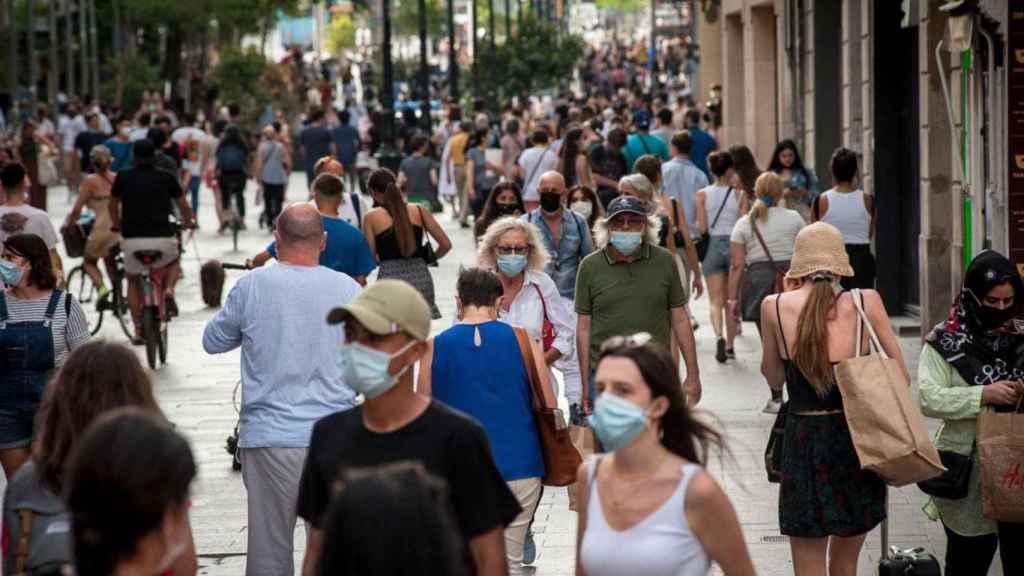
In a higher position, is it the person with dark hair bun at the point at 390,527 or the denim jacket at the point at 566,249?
the denim jacket at the point at 566,249

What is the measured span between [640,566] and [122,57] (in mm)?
56481

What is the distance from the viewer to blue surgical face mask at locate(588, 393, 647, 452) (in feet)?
16.9

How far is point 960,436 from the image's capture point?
7.52 meters

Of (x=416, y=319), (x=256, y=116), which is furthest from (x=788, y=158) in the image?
(x=256, y=116)

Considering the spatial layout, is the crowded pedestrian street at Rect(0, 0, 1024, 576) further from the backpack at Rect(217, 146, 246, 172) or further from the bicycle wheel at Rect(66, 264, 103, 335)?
the backpack at Rect(217, 146, 246, 172)

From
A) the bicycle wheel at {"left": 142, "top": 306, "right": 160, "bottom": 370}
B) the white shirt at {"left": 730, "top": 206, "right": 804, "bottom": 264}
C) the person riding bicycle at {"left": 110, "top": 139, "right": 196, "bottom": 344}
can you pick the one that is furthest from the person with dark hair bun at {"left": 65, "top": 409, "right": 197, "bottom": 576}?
the person riding bicycle at {"left": 110, "top": 139, "right": 196, "bottom": 344}

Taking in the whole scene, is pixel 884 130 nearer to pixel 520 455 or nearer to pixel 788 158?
pixel 788 158

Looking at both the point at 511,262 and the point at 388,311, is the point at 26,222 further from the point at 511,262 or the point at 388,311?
the point at 388,311

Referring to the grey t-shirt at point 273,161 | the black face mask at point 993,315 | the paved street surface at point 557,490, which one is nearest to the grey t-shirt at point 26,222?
the paved street surface at point 557,490

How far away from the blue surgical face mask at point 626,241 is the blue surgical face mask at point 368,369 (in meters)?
4.66

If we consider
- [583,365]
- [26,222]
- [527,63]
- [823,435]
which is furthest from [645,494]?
[527,63]

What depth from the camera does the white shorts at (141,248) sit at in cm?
1631

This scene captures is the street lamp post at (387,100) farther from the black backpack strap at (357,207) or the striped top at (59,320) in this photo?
the striped top at (59,320)

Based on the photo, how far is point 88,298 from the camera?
20844 millimetres
